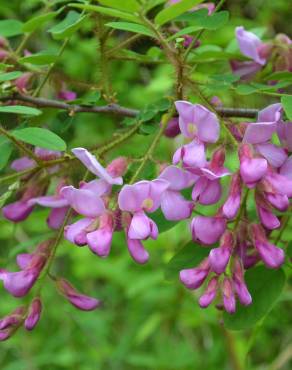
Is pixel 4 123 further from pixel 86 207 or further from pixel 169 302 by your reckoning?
pixel 169 302

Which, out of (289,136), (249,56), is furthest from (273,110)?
(249,56)

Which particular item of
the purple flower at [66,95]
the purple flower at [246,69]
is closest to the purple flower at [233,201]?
the purple flower at [246,69]

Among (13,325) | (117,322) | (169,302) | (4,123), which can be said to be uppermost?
(4,123)

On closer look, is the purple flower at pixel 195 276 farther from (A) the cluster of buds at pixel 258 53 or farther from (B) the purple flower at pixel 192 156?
(A) the cluster of buds at pixel 258 53

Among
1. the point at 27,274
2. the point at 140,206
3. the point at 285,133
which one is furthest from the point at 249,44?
the point at 27,274

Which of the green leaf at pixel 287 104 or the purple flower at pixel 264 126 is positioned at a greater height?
the green leaf at pixel 287 104
